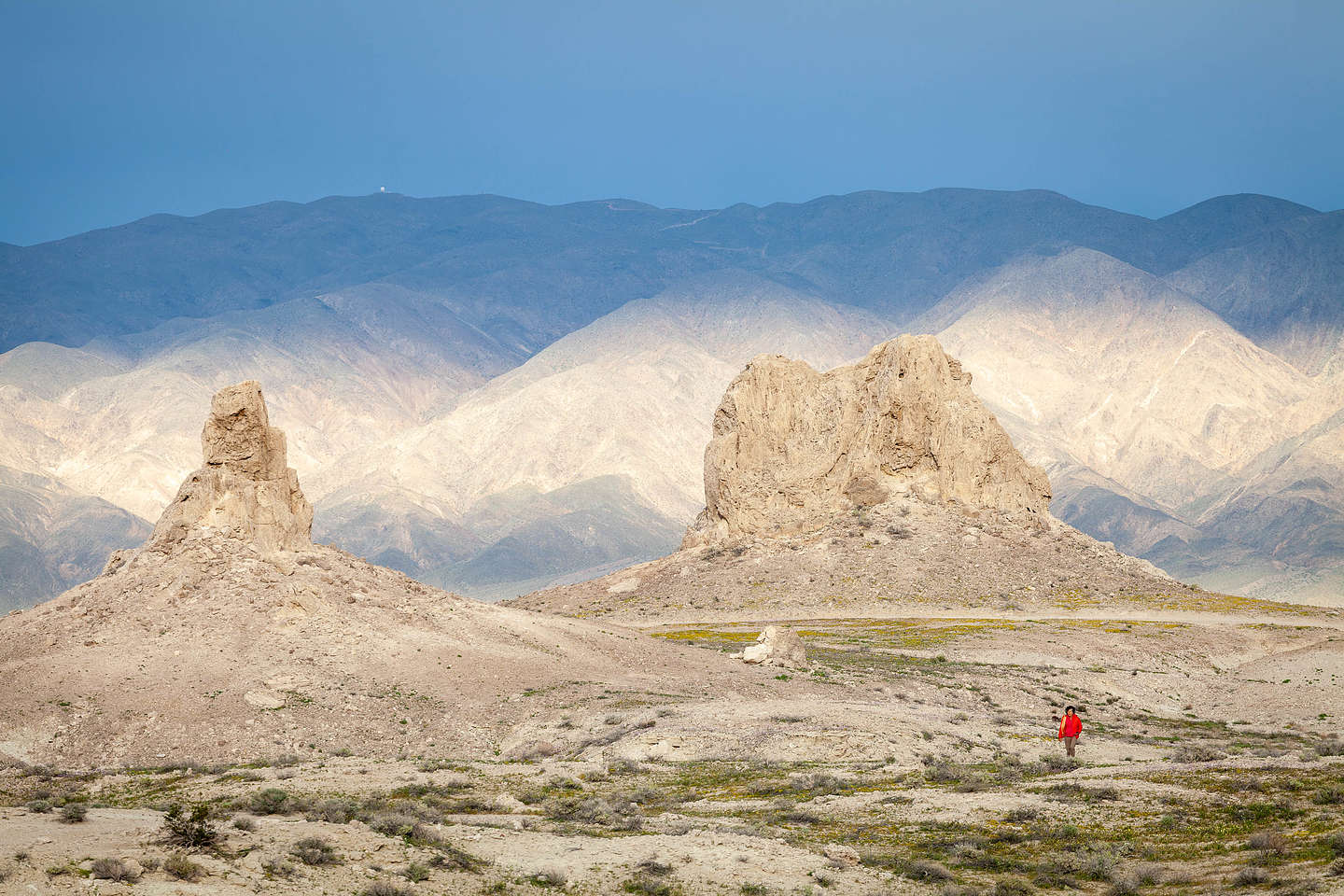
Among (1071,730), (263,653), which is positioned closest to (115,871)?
(1071,730)

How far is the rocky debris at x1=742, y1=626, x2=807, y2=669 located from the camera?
5153 cm

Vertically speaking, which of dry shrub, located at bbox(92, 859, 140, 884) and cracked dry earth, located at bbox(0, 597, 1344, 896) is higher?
dry shrub, located at bbox(92, 859, 140, 884)

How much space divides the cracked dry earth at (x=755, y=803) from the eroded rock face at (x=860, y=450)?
45.2 meters

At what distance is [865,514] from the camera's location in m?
93.2

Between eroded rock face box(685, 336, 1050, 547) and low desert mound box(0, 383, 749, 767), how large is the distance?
4317 cm

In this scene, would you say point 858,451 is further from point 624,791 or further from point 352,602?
point 624,791

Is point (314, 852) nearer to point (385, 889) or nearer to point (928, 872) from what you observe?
point (385, 889)

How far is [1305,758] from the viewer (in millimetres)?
29266

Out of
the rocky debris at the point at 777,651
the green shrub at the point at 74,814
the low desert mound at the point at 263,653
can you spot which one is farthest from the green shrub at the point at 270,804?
the rocky debris at the point at 777,651

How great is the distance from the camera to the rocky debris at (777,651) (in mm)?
51531

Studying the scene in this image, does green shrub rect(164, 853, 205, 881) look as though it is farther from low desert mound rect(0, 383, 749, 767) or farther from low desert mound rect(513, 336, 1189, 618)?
low desert mound rect(513, 336, 1189, 618)

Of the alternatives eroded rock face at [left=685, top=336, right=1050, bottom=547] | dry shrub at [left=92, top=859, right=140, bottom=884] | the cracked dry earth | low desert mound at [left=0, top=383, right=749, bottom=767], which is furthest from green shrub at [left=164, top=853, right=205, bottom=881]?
eroded rock face at [left=685, top=336, right=1050, bottom=547]

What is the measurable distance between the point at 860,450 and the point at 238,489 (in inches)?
2164

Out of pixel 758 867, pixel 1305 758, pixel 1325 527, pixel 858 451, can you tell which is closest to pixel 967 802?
pixel 758 867
